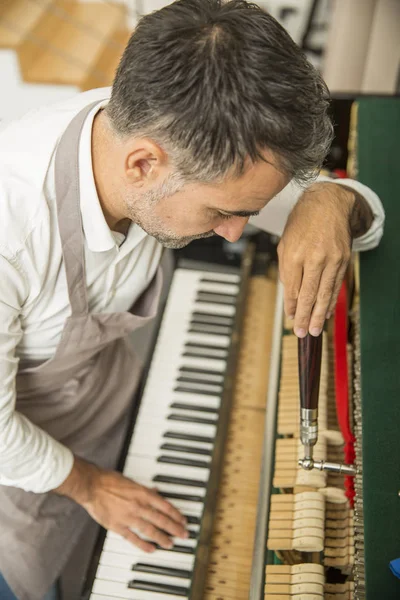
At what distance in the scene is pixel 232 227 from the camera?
1.56m

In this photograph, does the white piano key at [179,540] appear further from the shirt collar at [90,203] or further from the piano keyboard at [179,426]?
the shirt collar at [90,203]

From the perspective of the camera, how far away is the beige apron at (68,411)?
1882mm

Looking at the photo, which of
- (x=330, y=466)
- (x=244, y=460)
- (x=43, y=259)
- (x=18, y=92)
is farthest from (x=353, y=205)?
(x=18, y=92)

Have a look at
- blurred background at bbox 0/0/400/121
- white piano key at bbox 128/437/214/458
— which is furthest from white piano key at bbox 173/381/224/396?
blurred background at bbox 0/0/400/121

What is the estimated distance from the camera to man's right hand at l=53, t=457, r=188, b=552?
1.92 metres

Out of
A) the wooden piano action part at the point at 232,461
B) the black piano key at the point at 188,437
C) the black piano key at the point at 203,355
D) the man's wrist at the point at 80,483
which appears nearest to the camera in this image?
the wooden piano action part at the point at 232,461

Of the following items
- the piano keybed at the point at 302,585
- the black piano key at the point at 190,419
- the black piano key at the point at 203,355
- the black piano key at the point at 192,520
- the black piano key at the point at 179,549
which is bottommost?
the piano keybed at the point at 302,585

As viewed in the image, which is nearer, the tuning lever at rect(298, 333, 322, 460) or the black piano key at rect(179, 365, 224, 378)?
the tuning lever at rect(298, 333, 322, 460)

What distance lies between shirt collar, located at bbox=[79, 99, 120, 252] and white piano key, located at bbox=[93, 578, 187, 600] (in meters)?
0.94

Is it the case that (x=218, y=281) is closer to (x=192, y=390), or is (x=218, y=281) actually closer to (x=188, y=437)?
(x=192, y=390)

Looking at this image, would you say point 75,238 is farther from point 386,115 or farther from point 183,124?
point 386,115

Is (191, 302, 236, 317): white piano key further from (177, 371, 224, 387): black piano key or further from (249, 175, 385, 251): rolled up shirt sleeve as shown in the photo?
(249, 175, 385, 251): rolled up shirt sleeve

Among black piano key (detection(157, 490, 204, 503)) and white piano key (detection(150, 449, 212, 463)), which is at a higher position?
white piano key (detection(150, 449, 212, 463))

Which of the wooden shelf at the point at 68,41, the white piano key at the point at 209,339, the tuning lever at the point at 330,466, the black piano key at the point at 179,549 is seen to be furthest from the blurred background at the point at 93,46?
the tuning lever at the point at 330,466
